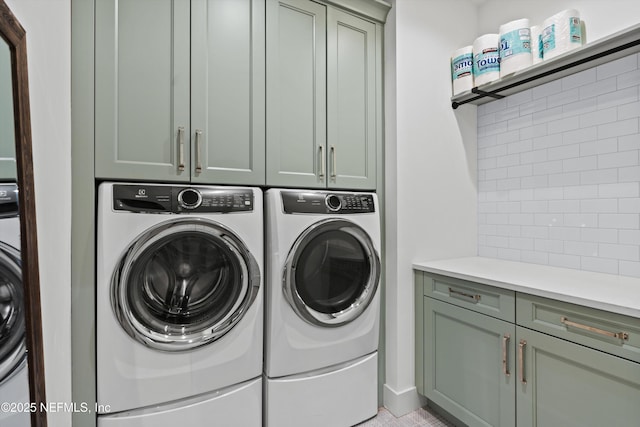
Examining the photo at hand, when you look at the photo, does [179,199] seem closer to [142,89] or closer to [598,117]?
[142,89]

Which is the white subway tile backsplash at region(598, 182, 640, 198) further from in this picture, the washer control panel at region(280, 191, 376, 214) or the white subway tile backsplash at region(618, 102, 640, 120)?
the washer control panel at region(280, 191, 376, 214)

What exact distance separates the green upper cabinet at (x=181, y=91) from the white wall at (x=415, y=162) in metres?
0.81

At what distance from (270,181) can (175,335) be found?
31.6 inches

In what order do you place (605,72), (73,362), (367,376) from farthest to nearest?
(367,376) → (605,72) → (73,362)

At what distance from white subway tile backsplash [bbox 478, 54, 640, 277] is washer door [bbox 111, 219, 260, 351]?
1.70 metres

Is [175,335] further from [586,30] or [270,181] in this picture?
[586,30]

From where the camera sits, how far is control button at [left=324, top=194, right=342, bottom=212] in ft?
5.53

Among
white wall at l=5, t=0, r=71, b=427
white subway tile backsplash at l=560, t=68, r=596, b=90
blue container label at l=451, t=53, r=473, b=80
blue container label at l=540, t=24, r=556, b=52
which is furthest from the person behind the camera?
blue container label at l=451, t=53, r=473, b=80

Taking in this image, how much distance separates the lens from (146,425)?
4.35ft

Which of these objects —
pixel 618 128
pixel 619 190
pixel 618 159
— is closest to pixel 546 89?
pixel 618 128

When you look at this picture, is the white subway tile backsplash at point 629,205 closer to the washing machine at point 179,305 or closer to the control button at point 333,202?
the control button at point 333,202

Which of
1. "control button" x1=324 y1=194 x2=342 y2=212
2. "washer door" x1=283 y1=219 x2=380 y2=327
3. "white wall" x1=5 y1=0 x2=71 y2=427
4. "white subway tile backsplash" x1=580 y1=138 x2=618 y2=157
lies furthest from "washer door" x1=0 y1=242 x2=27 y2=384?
"white subway tile backsplash" x1=580 y1=138 x2=618 y2=157

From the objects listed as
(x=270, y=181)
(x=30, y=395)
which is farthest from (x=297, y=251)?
(x=30, y=395)

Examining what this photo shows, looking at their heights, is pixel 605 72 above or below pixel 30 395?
above
